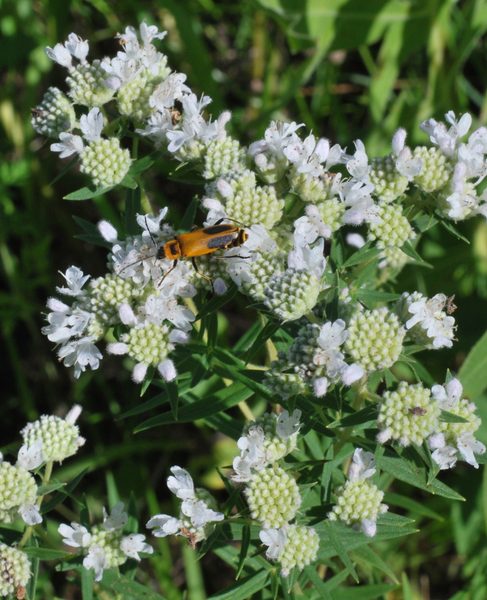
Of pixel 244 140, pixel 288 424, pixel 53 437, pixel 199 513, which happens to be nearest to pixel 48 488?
pixel 53 437

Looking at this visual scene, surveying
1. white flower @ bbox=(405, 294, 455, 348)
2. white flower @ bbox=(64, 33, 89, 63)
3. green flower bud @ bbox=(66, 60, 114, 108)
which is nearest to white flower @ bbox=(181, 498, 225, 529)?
white flower @ bbox=(405, 294, 455, 348)

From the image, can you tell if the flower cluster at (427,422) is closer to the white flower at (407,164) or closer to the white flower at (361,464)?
the white flower at (361,464)

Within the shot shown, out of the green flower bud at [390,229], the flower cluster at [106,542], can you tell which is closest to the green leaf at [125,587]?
the flower cluster at [106,542]

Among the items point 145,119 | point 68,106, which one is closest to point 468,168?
point 145,119

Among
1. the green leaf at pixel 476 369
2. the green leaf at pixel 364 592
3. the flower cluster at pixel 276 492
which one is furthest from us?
the green leaf at pixel 476 369

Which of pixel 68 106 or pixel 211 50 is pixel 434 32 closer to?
pixel 211 50

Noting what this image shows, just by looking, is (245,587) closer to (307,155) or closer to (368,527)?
(368,527)

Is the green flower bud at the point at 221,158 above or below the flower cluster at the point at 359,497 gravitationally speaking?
above
